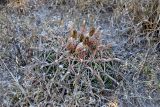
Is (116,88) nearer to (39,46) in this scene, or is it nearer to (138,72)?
(138,72)

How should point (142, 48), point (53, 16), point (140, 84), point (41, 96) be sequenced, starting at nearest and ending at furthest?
point (41, 96) → point (140, 84) → point (142, 48) → point (53, 16)

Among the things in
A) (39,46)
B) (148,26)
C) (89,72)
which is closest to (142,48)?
(148,26)

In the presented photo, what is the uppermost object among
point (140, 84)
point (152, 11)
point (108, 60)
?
point (152, 11)

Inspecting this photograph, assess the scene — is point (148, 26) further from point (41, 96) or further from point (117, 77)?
point (41, 96)

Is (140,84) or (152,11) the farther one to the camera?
(152,11)

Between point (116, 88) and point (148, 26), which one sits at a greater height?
point (148, 26)

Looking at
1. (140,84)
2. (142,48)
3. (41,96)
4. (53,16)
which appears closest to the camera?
(41,96)
